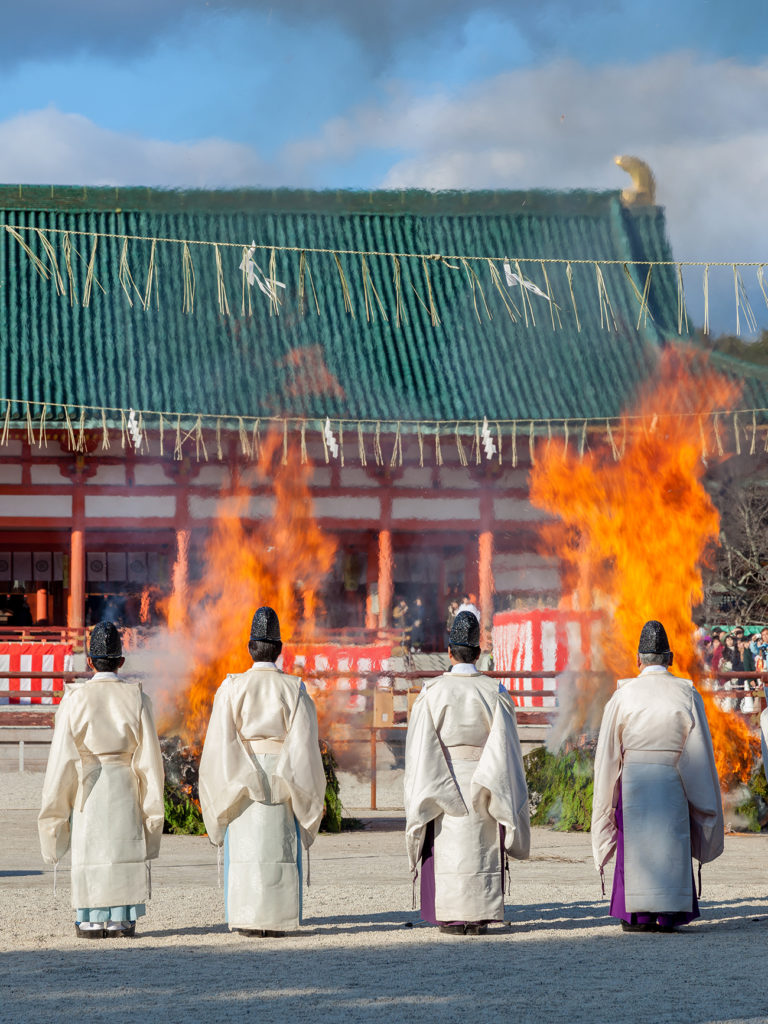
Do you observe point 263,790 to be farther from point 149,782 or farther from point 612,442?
point 612,442

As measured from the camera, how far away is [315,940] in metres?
6.16

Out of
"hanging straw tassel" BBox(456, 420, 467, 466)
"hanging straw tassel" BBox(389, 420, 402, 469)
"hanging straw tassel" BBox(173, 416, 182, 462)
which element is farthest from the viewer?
"hanging straw tassel" BBox(389, 420, 402, 469)

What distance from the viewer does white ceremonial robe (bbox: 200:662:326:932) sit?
6254mm

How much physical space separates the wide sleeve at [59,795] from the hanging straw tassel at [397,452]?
1030 cm

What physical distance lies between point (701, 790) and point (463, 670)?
1.24 meters

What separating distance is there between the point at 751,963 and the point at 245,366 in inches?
→ 504

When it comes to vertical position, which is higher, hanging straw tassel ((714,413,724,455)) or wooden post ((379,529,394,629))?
hanging straw tassel ((714,413,724,455))

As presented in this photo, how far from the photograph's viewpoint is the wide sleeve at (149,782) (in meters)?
6.46

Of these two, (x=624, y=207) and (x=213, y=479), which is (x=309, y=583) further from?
(x=624, y=207)

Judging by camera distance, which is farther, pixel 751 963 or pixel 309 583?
pixel 309 583

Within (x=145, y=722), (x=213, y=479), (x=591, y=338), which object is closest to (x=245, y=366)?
(x=213, y=479)

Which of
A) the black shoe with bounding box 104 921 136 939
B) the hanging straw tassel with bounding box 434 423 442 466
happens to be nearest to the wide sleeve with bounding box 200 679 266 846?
the black shoe with bounding box 104 921 136 939

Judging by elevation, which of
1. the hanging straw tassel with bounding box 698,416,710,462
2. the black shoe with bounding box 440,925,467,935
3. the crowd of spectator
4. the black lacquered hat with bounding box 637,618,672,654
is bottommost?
the black shoe with bounding box 440,925,467,935

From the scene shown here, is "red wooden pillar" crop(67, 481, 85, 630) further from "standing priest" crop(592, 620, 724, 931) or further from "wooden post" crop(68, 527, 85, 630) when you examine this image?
"standing priest" crop(592, 620, 724, 931)
